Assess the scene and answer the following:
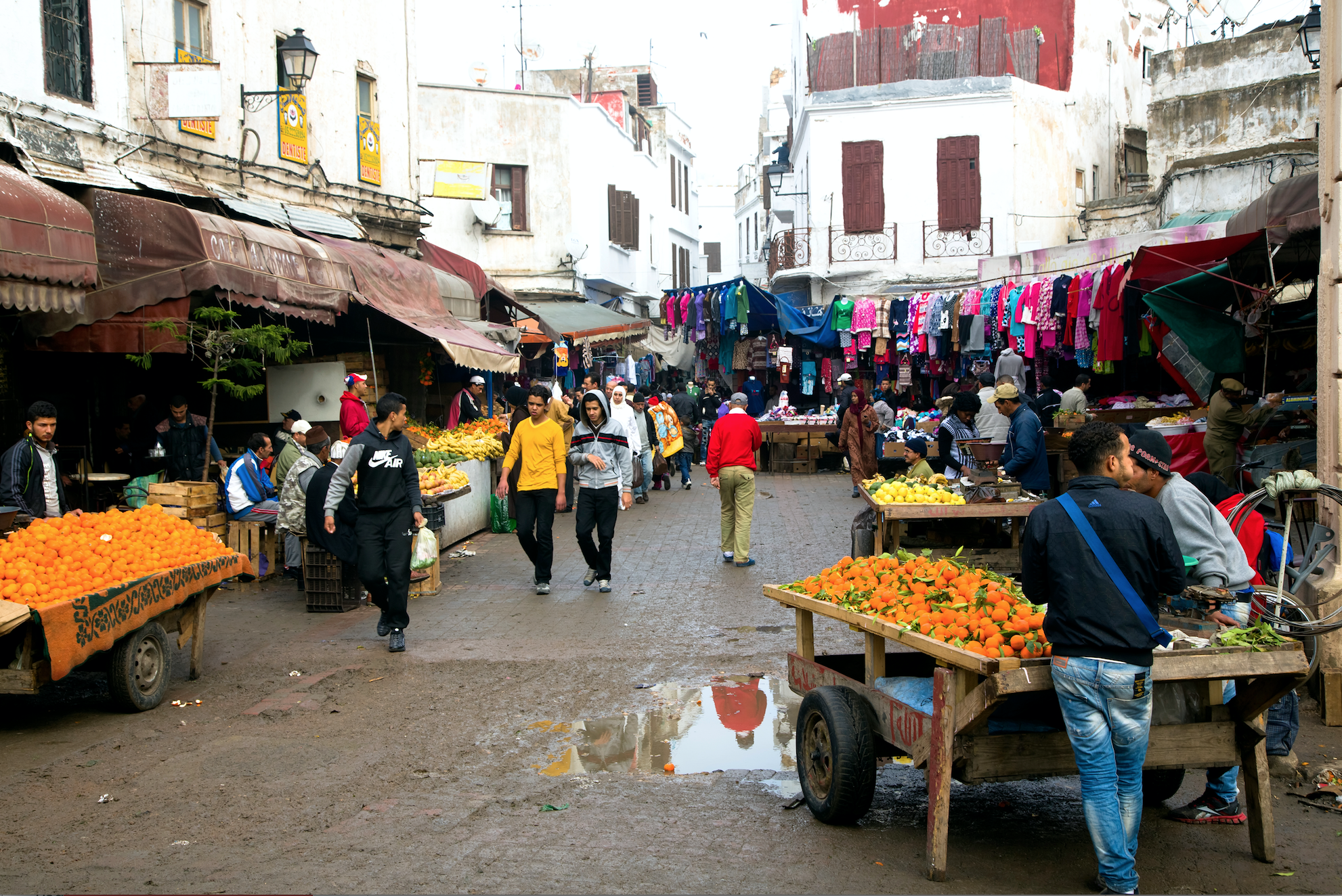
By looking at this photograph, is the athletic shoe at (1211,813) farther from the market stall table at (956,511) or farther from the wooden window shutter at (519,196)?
the wooden window shutter at (519,196)

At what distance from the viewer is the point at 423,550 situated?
9.97 m

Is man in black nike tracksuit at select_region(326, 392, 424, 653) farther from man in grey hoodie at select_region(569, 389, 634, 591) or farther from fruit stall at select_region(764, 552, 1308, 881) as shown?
fruit stall at select_region(764, 552, 1308, 881)

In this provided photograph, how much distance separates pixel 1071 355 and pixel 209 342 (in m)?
13.8

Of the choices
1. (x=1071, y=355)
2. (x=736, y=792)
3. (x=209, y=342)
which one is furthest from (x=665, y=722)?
(x=1071, y=355)

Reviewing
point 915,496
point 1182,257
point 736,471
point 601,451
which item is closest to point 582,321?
point 736,471

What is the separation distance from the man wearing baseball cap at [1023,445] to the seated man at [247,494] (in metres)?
7.09

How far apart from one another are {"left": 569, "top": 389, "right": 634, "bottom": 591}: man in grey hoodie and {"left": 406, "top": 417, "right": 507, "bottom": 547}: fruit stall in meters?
1.92

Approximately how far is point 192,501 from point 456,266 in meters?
9.51

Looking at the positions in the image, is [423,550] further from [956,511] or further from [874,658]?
[874,658]

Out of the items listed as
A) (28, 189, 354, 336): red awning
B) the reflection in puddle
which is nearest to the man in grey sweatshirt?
the reflection in puddle

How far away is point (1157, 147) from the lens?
25.9 meters

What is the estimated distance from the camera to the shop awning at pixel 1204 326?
11961mm

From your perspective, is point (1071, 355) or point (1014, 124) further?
point (1014, 124)

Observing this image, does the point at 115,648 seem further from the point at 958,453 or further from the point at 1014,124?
the point at 1014,124
